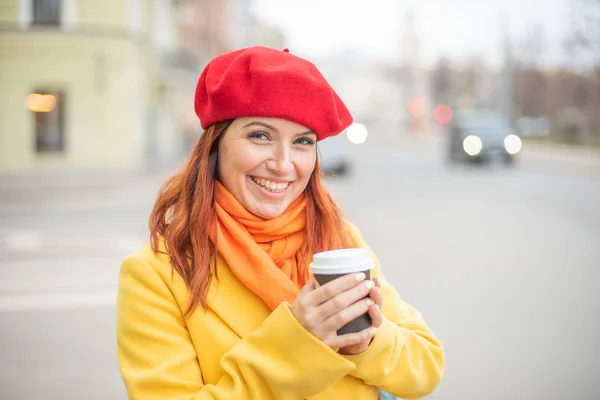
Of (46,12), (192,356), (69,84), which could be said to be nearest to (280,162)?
(192,356)

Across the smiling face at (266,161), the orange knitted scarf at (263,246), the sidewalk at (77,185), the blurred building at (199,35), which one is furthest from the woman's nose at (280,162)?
the blurred building at (199,35)

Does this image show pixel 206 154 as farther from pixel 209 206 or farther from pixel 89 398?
pixel 89 398

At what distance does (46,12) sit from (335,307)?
24.8 m

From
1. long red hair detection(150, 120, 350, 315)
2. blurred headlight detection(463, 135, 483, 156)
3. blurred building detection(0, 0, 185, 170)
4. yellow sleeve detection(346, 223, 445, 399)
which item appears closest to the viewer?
yellow sleeve detection(346, 223, 445, 399)

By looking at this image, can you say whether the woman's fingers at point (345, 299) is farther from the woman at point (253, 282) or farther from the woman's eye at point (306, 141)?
the woman's eye at point (306, 141)

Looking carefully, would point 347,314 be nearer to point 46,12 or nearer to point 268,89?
point 268,89

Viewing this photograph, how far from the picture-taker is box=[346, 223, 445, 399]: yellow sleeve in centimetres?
162

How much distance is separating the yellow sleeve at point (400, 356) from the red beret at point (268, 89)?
487 mm

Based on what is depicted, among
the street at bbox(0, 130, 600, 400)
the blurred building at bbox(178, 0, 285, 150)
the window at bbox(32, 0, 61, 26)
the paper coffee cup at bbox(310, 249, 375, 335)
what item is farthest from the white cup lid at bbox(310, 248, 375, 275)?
the blurred building at bbox(178, 0, 285, 150)

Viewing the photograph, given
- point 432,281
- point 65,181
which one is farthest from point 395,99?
point 432,281

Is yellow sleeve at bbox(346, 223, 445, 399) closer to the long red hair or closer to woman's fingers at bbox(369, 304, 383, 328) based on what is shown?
woman's fingers at bbox(369, 304, 383, 328)

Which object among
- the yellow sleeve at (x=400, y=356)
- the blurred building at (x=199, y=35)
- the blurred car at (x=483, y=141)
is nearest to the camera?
the yellow sleeve at (x=400, y=356)

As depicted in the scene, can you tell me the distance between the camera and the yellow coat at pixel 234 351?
153 centimetres

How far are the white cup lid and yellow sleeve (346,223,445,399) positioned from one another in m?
0.22
